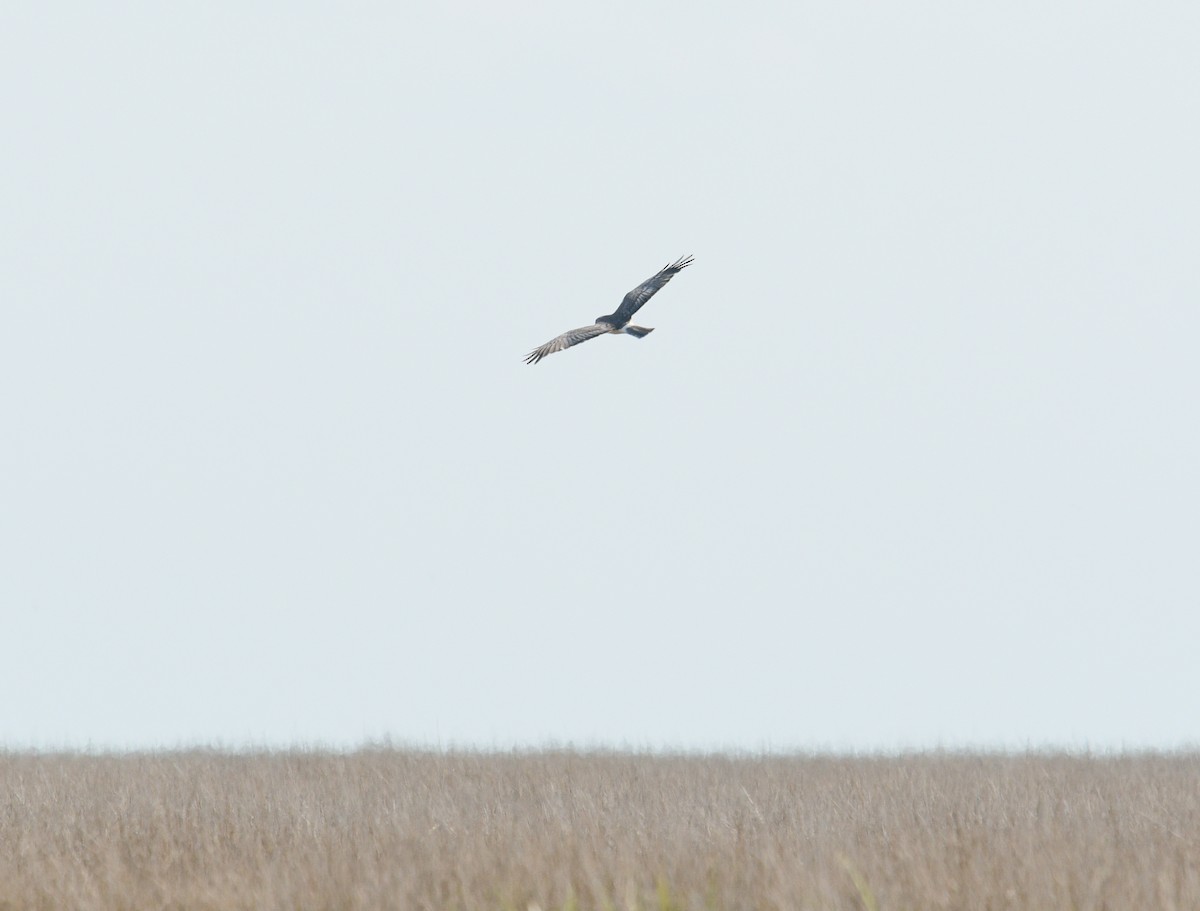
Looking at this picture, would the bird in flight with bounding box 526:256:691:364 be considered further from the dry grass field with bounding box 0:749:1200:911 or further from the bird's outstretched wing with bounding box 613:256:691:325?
the dry grass field with bounding box 0:749:1200:911

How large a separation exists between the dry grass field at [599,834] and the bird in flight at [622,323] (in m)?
3.20

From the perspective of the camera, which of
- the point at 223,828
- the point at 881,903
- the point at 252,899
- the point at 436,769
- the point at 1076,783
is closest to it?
the point at 881,903

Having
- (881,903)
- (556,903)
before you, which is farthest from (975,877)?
(556,903)

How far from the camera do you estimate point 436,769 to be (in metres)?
14.2

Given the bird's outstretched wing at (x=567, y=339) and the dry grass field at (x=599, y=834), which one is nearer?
the dry grass field at (x=599, y=834)

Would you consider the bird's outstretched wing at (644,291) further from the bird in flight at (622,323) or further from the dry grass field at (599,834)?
the dry grass field at (599,834)

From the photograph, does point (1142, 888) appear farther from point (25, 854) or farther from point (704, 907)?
point (25, 854)

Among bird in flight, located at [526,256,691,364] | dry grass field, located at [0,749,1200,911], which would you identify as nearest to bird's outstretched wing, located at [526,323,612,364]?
bird in flight, located at [526,256,691,364]

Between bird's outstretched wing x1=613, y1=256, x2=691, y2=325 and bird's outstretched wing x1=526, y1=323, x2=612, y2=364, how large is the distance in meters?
0.18

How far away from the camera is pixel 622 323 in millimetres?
9453

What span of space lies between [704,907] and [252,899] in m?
2.24

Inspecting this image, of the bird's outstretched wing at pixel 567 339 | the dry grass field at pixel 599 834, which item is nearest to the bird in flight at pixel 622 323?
the bird's outstretched wing at pixel 567 339

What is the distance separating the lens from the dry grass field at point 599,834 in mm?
6395

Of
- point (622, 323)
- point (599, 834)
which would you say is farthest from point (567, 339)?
point (599, 834)
